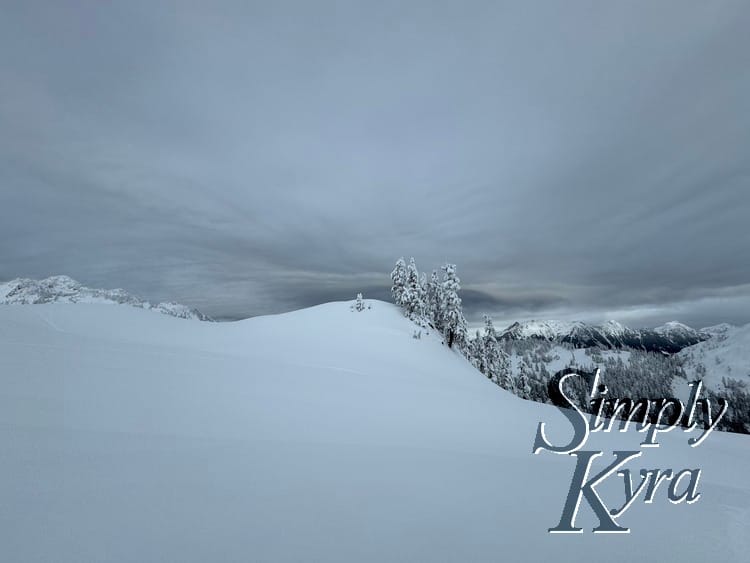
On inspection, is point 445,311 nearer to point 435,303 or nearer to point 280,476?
point 435,303

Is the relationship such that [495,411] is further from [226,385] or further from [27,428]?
[27,428]

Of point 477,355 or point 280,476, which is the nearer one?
point 280,476

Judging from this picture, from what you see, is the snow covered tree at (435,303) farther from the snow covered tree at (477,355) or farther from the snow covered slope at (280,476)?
the snow covered slope at (280,476)

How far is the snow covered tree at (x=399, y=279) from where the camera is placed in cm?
3719

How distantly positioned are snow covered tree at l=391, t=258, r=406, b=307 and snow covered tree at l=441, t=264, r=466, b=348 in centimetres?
471

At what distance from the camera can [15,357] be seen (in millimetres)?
7441

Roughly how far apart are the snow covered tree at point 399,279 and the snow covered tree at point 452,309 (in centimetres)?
471

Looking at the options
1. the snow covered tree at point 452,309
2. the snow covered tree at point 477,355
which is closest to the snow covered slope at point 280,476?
the snow covered tree at point 452,309

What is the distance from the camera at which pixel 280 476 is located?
4.38 m

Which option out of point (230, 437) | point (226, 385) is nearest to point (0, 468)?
point (230, 437)

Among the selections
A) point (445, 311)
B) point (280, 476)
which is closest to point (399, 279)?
point (445, 311)

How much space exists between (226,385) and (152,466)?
163 inches

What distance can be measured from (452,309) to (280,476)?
3192 centimetres

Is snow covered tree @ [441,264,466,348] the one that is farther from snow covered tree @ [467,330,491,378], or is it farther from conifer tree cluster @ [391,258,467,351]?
snow covered tree @ [467,330,491,378]
